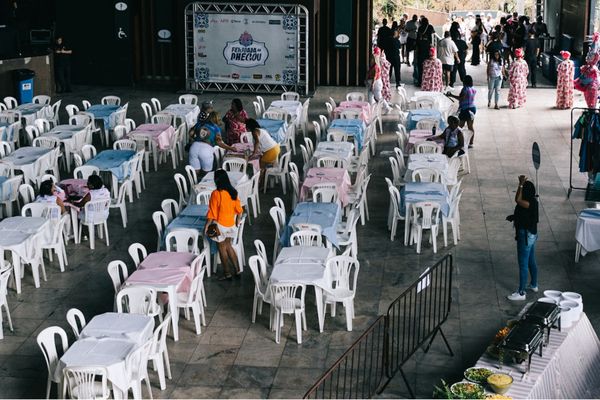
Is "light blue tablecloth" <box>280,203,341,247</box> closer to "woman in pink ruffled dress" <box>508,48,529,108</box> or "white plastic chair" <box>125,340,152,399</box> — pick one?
"white plastic chair" <box>125,340,152,399</box>

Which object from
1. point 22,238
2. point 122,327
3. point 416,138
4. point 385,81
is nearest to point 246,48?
point 385,81

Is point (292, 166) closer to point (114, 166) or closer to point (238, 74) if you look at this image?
point (114, 166)

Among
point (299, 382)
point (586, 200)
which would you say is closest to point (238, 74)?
point (586, 200)

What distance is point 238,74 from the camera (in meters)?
27.1

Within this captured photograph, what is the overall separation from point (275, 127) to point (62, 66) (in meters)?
9.53

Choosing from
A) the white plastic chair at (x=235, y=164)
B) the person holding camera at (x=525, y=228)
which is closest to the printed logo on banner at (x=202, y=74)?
the white plastic chair at (x=235, y=164)

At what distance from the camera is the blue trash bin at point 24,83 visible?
24.2 m

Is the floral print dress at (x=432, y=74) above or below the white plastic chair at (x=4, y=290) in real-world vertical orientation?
above

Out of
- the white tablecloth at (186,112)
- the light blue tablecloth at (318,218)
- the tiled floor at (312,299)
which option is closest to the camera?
the tiled floor at (312,299)

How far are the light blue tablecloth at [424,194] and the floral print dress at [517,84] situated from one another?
9.82 metres

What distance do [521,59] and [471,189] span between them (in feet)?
26.5

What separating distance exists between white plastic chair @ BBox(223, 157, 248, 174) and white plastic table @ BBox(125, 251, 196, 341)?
177 inches

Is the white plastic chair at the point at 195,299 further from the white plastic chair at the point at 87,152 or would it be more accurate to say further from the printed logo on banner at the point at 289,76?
the printed logo on banner at the point at 289,76

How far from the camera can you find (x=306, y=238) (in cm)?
1338
